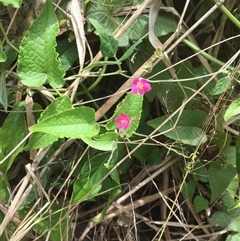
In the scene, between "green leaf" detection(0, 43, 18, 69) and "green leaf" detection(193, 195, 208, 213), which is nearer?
"green leaf" detection(0, 43, 18, 69)

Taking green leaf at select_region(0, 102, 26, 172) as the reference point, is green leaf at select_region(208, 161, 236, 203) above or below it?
below

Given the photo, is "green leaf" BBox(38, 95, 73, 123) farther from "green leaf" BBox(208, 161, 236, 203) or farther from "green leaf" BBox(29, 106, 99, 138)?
"green leaf" BBox(208, 161, 236, 203)

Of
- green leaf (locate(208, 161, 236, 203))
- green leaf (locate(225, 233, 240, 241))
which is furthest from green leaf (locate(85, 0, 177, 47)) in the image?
green leaf (locate(225, 233, 240, 241))

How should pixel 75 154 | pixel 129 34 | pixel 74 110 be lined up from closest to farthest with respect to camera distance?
1. pixel 74 110
2. pixel 129 34
3. pixel 75 154

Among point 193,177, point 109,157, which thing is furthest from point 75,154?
point 193,177

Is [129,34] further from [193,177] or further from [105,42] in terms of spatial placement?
[193,177]

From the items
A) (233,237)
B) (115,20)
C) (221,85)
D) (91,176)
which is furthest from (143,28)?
(233,237)
